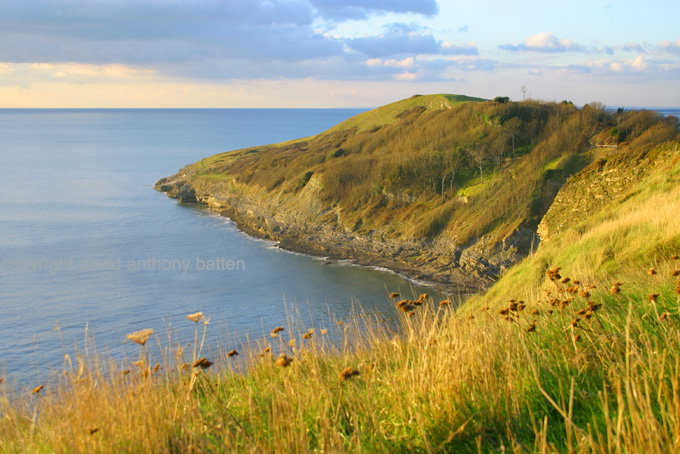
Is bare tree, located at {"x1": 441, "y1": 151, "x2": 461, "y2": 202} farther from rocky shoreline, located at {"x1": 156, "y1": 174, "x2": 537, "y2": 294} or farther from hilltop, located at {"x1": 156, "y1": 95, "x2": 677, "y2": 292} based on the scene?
rocky shoreline, located at {"x1": 156, "y1": 174, "x2": 537, "y2": 294}

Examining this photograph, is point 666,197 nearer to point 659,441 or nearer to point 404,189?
point 659,441

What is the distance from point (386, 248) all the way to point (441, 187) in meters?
11.0

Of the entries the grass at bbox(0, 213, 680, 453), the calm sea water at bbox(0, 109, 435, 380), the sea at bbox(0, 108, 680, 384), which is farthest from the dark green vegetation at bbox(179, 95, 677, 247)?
the grass at bbox(0, 213, 680, 453)

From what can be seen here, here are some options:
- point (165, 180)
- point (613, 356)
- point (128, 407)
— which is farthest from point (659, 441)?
point (165, 180)

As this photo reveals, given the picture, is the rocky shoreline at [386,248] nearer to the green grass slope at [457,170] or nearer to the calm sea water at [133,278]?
the green grass slope at [457,170]

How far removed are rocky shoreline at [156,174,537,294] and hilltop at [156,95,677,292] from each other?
0.11m

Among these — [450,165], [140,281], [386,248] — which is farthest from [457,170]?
[140,281]

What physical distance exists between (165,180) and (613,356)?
301ft

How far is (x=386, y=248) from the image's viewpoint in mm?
45000

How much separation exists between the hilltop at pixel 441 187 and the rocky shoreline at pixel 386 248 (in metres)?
0.11

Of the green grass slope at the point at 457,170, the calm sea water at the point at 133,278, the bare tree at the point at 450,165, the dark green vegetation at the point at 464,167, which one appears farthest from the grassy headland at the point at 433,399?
the bare tree at the point at 450,165

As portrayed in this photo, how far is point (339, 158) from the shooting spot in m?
66.1

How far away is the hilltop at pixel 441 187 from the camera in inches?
1592

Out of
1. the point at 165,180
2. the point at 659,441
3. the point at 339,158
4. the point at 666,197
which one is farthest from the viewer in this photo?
the point at 165,180
